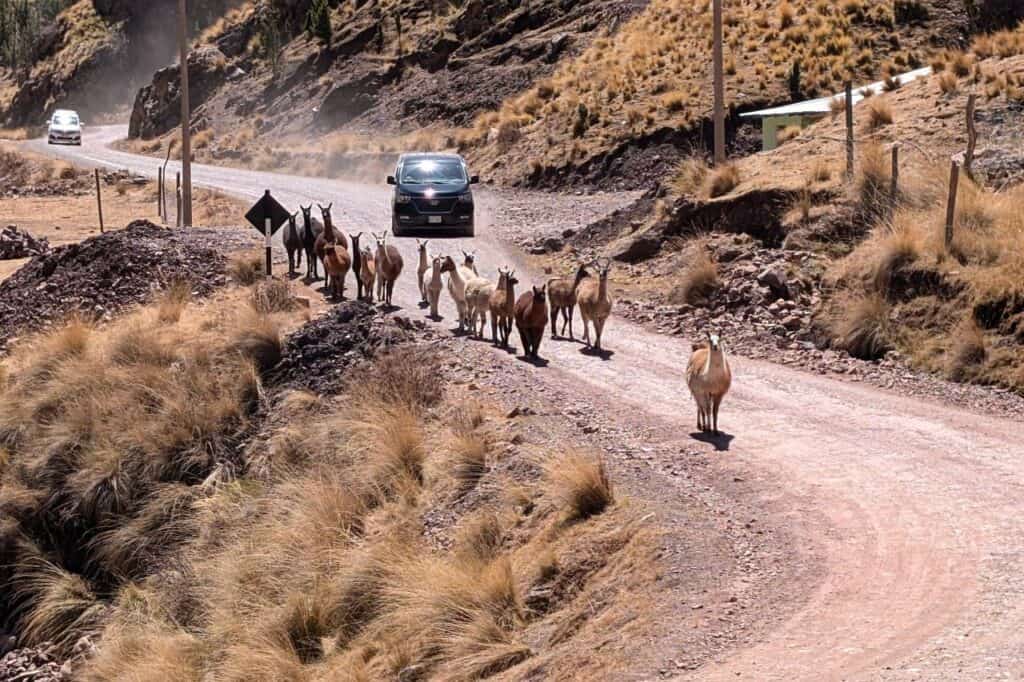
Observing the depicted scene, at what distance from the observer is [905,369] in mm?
17891

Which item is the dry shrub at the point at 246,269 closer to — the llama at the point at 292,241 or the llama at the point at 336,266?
the llama at the point at 292,241

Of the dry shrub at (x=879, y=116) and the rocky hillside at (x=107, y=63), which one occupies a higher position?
the rocky hillside at (x=107, y=63)

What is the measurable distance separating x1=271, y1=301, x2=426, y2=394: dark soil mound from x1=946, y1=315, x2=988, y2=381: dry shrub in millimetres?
7432

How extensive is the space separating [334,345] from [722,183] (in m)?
9.41

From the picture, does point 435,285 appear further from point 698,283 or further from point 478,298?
point 698,283

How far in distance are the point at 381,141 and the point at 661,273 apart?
125ft

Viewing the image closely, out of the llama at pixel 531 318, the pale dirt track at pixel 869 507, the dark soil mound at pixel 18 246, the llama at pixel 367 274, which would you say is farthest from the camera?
the dark soil mound at pixel 18 246

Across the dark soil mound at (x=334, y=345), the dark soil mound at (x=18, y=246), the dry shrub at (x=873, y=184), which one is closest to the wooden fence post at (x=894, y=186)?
the dry shrub at (x=873, y=184)

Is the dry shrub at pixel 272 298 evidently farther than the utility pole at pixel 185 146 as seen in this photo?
No

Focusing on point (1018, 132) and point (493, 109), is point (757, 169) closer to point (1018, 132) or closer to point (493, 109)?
point (1018, 132)

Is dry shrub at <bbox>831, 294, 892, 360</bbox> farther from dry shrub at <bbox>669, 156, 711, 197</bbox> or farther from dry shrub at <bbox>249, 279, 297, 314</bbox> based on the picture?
dry shrub at <bbox>249, 279, 297, 314</bbox>

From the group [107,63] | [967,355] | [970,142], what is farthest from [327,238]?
[107,63]

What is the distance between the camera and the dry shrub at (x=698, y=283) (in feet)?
74.2

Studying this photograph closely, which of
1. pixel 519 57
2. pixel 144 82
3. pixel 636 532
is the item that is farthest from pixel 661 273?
pixel 144 82
